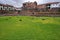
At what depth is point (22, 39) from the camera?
750cm

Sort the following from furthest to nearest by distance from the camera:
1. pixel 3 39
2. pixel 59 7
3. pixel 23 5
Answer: pixel 23 5 → pixel 59 7 → pixel 3 39

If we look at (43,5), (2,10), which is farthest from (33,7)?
(2,10)

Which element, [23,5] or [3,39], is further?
[23,5]

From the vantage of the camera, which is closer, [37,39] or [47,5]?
[37,39]

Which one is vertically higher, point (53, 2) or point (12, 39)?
point (53, 2)

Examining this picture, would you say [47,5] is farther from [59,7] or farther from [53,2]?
[59,7]

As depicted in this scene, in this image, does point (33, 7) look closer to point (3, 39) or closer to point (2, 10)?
point (2, 10)

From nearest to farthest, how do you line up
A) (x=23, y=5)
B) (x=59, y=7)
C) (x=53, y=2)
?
1. (x=59, y=7)
2. (x=53, y=2)
3. (x=23, y=5)

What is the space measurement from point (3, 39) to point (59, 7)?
20.6 meters

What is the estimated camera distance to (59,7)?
26625 mm

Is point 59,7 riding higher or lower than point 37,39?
higher

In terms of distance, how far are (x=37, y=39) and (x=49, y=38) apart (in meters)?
0.67

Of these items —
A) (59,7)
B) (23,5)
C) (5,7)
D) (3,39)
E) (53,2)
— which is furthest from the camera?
(23,5)

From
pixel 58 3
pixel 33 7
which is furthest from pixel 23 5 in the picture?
pixel 58 3
